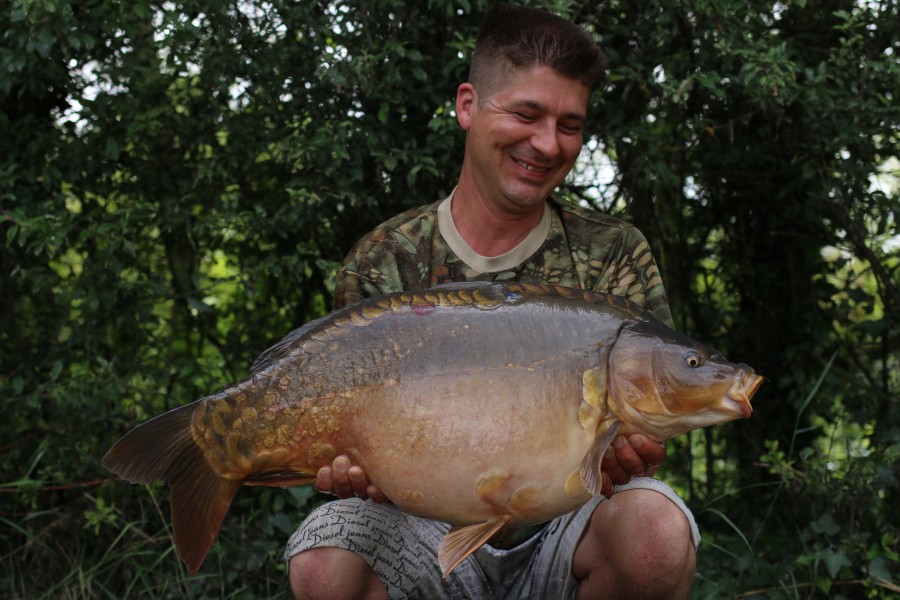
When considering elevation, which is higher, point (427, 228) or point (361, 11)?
point (361, 11)

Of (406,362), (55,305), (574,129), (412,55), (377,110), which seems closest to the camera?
(406,362)

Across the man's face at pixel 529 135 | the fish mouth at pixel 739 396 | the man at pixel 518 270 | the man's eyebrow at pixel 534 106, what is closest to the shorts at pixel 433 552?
the man at pixel 518 270

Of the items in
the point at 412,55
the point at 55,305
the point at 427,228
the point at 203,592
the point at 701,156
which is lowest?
the point at 203,592

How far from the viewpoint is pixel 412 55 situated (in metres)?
2.87

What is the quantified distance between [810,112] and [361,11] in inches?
50.5

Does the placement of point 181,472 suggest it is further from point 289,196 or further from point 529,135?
point 289,196

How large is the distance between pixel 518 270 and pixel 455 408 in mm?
600

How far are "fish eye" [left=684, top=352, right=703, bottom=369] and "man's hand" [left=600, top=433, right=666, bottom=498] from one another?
0.15 metres

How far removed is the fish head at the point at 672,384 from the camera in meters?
1.74

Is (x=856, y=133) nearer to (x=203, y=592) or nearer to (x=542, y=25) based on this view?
(x=542, y=25)

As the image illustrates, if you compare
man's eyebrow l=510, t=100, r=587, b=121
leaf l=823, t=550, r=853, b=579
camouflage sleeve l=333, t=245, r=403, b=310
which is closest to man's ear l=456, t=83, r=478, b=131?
man's eyebrow l=510, t=100, r=587, b=121

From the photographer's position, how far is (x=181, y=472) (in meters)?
1.84

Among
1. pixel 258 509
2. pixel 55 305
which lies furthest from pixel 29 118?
pixel 258 509

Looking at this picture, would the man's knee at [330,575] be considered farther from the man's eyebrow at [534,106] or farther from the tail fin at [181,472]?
the man's eyebrow at [534,106]
